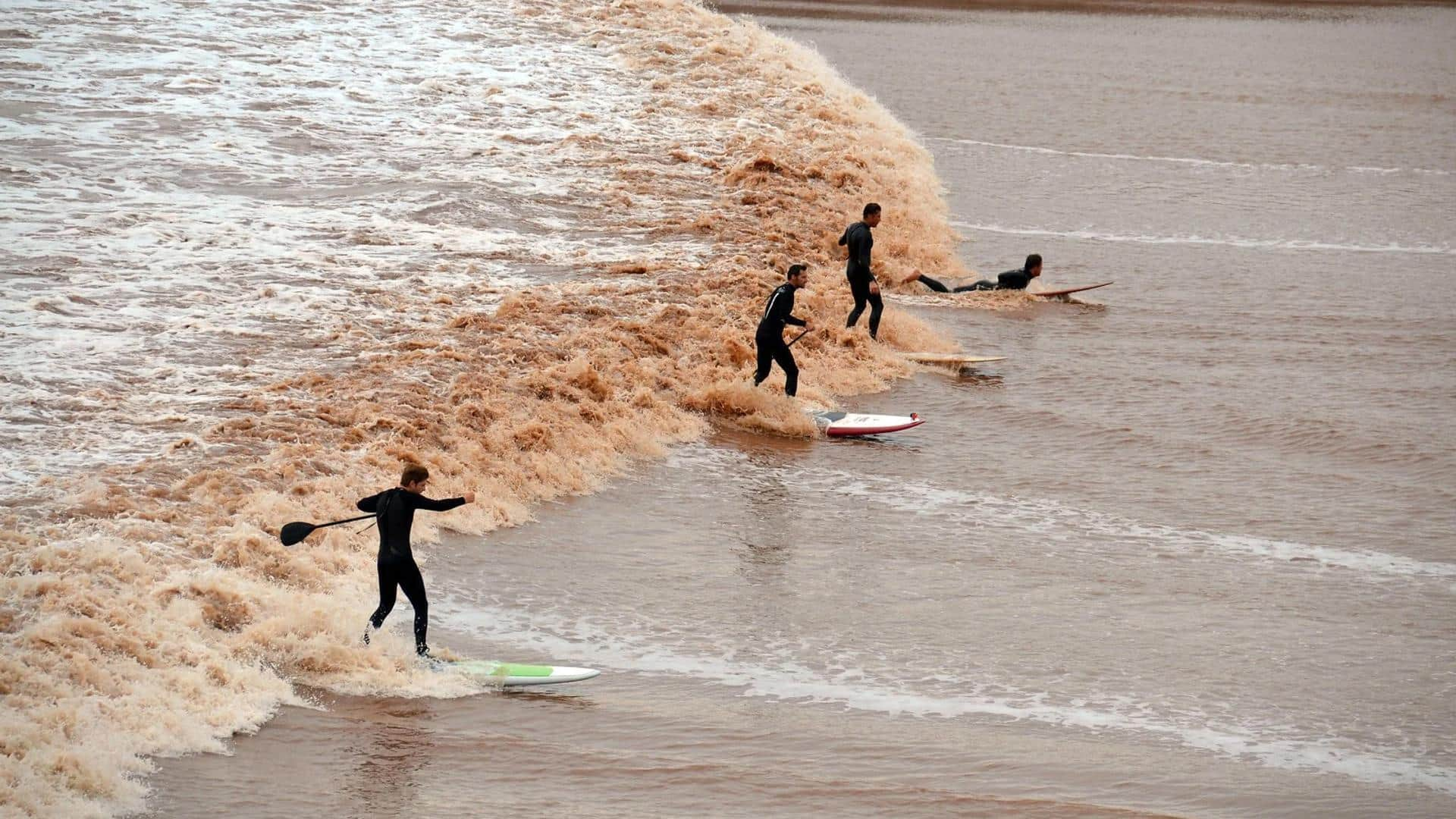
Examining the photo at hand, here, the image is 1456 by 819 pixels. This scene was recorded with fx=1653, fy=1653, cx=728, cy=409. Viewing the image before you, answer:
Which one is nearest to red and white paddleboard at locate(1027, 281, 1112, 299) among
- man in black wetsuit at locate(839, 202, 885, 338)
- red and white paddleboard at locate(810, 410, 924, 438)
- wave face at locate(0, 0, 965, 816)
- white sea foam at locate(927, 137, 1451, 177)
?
wave face at locate(0, 0, 965, 816)

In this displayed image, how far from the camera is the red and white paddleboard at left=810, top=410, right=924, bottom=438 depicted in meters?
20.5

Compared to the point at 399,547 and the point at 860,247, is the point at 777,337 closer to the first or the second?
the point at 860,247

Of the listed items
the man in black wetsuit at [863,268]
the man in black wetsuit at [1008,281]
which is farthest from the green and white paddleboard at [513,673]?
the man in black wetsuit at [1008,281]

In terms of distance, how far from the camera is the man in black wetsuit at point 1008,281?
26.8m

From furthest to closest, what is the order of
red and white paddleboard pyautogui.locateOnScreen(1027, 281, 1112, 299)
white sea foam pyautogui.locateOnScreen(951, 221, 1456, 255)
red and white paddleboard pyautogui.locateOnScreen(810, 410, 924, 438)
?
white sea foam pyautogui.locateOnScreen(951, 221, 1456, 255), red and white paddleboard pyautogui.locateOnScreen(1027, 281, 1112, 299), red and white paddleboard pyautogui.locateOnScreen(810, 410, 924, 438)

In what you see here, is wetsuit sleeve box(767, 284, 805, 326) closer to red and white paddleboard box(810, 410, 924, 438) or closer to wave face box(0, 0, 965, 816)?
wave face box(0, 0, 965, 816)

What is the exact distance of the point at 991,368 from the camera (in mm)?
23734

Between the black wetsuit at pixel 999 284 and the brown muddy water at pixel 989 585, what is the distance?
1.58ft

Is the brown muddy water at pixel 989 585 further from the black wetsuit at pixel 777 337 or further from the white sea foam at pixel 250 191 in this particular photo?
the black wetsuit at pixel 777 337

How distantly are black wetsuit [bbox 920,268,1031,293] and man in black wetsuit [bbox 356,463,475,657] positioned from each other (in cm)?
1479

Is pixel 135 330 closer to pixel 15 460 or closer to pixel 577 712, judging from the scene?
pixel 15 460

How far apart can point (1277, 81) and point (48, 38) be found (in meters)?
34.0

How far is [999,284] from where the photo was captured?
89.7 ft

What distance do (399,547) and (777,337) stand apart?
8178 mm
